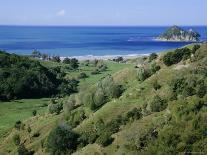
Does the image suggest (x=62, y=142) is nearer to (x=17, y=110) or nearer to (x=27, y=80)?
(x=17, y=110)

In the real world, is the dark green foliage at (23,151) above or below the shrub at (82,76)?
above

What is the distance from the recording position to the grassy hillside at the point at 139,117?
1410 inches

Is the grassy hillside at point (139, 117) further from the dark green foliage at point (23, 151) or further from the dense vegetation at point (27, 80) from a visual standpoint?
the dense vegetation at point (27, 80)

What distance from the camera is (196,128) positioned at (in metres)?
35.3

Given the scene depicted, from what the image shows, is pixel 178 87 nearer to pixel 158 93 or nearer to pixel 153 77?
pixel 158 93

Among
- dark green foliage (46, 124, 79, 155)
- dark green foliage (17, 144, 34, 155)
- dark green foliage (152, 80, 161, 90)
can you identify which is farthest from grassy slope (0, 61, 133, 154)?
dark green foliage (152, 80, 161, 90)

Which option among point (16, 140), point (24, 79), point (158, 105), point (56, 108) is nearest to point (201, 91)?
point (158, 105)

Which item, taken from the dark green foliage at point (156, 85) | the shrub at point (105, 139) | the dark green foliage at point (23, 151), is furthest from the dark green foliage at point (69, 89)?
the shrub at point (105, 139)

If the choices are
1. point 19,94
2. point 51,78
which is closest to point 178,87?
point 19,94

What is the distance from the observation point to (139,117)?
42.4 m

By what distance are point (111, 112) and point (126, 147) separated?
10.5 metres

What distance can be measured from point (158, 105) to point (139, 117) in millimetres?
2105

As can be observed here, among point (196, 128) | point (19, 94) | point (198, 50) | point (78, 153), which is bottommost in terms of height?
point (19, 94)

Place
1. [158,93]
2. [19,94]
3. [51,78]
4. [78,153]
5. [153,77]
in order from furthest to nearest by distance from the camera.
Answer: [51,78] < [19,94] < [153,77] < [158,93] < [78,153]
